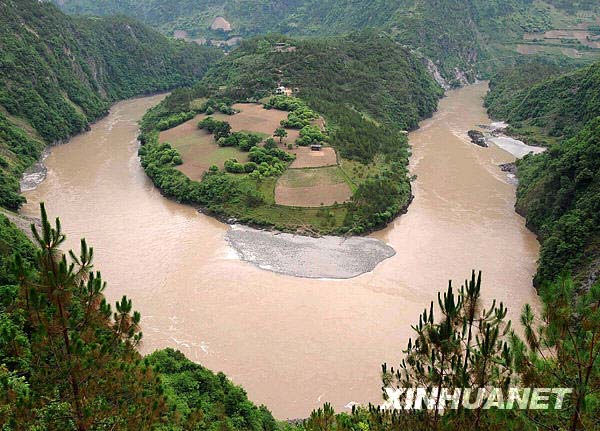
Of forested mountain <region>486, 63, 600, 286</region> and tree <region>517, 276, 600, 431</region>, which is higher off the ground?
tree <region>517, 276, 600, 431</region>

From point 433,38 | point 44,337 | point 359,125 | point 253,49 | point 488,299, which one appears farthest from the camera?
point 433,38

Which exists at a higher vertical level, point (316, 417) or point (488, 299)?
point (316, 417)

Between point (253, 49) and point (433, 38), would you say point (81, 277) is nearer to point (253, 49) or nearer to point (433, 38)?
point (253, 49)

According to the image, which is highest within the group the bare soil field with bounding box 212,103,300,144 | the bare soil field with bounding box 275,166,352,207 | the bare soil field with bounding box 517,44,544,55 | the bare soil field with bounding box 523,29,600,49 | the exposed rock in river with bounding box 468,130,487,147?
the bare soil field with bounding box 523,29,600,49

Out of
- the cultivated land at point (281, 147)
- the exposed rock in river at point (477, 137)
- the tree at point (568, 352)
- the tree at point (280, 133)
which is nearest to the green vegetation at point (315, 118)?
the tree at point (280, 133)

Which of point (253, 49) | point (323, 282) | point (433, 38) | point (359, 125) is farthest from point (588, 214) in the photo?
point (433, 38)

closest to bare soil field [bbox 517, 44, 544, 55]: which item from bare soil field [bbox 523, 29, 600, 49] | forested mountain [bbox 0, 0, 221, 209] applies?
bare soil field [bbox 523, 29, 600, 49]

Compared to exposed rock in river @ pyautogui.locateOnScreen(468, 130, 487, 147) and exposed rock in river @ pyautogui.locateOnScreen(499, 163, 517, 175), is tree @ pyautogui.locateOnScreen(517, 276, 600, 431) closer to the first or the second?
exposed rock in river @ pyautogui.locateOnScreen(499, 163, 517, 175)
